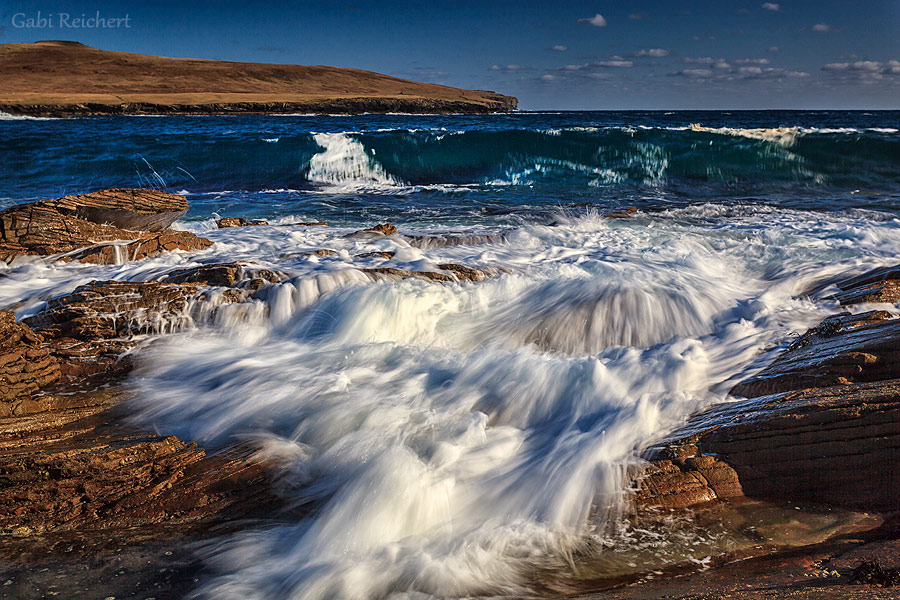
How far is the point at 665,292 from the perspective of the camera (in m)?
4.87

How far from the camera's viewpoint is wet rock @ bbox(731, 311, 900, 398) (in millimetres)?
2840

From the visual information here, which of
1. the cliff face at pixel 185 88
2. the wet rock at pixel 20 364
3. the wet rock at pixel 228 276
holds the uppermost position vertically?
the cliff face at pixel 185 88

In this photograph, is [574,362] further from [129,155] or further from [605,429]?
[129,155]

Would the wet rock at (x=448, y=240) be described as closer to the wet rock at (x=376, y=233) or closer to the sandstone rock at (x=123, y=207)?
the wet rock at (x=376, y=233)

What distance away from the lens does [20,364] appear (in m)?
3.50

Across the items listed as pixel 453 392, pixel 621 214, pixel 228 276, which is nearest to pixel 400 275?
pixel 228 276

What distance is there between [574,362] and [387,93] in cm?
8461

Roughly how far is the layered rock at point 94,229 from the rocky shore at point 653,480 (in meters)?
2.60

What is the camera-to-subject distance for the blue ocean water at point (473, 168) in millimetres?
12609

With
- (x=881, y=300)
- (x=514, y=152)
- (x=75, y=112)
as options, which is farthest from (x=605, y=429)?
(x=75, y=112)

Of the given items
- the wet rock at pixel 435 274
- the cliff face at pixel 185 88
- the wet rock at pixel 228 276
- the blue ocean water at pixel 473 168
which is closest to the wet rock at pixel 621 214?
the blue ocean water at pixel 473 168

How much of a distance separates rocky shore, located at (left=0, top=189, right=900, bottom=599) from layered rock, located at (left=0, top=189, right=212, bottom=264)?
8.53 ft

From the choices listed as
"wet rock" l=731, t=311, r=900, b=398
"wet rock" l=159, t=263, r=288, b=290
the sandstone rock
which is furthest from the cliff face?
"wet rock" l=731, t=311, r=900, b=398

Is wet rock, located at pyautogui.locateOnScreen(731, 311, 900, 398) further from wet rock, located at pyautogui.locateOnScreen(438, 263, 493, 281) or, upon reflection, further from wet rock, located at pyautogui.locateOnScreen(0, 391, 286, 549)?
wet rock, located at pyautogui.locateOnScreen(438, 263, 493, 281)
